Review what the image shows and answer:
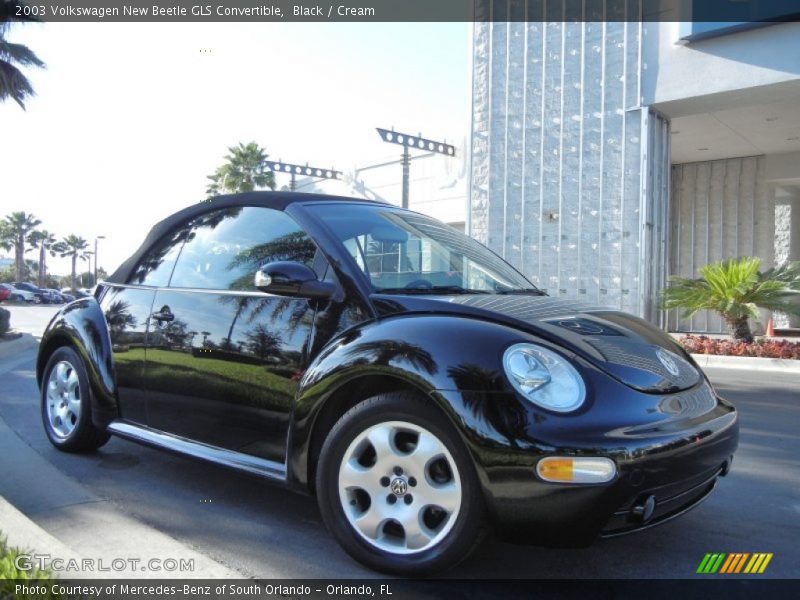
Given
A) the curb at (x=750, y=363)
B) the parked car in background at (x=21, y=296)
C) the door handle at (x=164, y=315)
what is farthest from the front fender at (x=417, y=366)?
the parked car in background at (x=21, y=296)

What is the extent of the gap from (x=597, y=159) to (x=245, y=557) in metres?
16.6

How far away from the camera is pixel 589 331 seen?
2.64 m

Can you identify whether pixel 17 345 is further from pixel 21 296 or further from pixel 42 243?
pixel 42 243

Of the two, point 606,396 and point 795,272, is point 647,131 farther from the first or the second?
point 606,396

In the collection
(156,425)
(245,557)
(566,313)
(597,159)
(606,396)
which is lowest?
(245,557)

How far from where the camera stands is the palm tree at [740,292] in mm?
12211

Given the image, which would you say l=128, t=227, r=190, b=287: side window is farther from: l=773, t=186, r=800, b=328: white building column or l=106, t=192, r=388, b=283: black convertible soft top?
l=773, t=186, r=800, b=328: white building column

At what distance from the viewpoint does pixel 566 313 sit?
2822 mm

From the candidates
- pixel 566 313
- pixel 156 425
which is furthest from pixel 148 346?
pixel 566 313

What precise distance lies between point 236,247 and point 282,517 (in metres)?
1.35

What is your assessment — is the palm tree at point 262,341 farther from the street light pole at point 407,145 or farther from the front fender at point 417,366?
the street light pole at point 407,145

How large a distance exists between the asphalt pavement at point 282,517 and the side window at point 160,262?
109 centimetres

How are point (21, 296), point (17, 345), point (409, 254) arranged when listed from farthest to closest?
point (21, 296), point (17, 345), point (409, 254)

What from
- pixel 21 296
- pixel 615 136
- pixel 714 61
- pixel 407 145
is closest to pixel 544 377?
pixel 714 61
